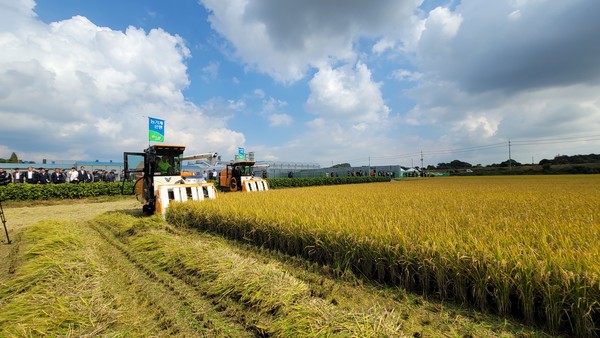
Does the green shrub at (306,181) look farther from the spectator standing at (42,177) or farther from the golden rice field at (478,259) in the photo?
the golden rice field at (478,259)

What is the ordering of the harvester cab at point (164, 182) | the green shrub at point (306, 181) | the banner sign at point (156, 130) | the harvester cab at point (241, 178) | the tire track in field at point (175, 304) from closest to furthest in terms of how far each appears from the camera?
the tire track in field at point (175, 304), the harvester cab at point (164, 182), the harvester cab at point (241, 178), the banner sign at point (156, 130), the green shrub at point (306, 181)

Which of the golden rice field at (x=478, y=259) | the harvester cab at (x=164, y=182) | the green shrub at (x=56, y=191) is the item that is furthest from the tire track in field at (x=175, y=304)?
the green shrub at (x=56, y=191)

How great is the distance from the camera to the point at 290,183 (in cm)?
2853

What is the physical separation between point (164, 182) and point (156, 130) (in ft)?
30.6

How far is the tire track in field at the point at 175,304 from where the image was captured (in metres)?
2.46

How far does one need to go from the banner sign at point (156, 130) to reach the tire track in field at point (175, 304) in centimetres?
1361

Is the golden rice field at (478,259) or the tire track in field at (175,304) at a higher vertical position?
the golden rice field at (478,259)

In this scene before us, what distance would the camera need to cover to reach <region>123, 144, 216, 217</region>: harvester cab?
313 inches

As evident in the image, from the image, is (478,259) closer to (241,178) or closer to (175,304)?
(175,304)

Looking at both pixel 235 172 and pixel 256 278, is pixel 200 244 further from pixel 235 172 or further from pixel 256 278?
pixel 235 172

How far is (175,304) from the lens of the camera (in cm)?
294

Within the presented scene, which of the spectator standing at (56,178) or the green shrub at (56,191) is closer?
the green shrub at (56,191)

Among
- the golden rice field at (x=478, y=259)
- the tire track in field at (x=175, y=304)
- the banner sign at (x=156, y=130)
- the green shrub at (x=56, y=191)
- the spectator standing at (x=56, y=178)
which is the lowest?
the tire track in field at (x=175, y=304)

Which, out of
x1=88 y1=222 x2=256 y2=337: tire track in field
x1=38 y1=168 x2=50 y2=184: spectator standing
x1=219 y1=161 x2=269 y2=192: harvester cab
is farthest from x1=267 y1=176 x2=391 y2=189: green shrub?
x1=88 y1=222 x2=256 y2=337: tire track in field
